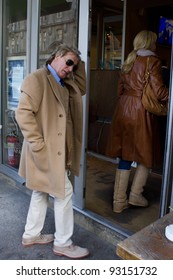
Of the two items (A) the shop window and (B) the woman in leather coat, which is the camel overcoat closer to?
(B) the woman in leather coat

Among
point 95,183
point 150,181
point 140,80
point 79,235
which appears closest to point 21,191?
point 95,183

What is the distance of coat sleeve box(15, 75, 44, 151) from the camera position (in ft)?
7.09

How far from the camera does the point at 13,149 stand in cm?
428

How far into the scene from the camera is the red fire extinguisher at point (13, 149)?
4.24 m

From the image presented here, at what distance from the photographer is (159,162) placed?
3109 millimetres

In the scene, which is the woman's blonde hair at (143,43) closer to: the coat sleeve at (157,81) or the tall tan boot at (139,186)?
the coat sleeve at (157,81)

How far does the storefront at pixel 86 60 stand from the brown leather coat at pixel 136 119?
1.04ft

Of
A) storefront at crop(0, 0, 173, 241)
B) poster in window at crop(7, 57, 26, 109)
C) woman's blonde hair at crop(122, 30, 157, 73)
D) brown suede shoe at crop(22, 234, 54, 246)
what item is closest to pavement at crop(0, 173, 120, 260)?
brown suede shoe at crop(22, 234, 54, 246)

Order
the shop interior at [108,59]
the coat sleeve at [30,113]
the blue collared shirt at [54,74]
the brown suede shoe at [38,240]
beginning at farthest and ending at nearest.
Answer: the shop interior at [108,59], the brown suede shoe at [38,240], the blue collared shirt at [54,74], the coat sleeve at [30,113]

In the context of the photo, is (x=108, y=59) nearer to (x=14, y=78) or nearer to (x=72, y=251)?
(x=14, y=78)

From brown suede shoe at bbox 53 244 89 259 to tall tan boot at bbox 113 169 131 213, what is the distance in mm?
721

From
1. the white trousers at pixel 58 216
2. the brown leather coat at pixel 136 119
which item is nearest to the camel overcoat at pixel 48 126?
the white trousers at pixel 58 216
